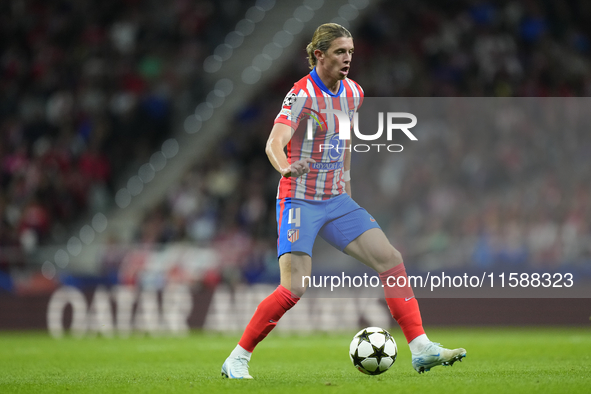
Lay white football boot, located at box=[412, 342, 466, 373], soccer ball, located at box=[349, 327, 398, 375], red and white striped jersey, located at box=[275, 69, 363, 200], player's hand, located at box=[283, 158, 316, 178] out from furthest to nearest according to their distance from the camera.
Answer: soccer ball, located at box=[349, 327, 398, 375]
red and white striped jersey, located at box=[275, 69, 363, 200]
white football boot, located at box=[412, 342, 466, 373]
player's hand, located at box=[283, 158, 316, 178]

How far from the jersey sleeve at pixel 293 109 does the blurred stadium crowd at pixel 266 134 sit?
241 inches

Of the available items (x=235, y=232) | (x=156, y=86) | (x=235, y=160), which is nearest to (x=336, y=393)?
(x=235, y=232)

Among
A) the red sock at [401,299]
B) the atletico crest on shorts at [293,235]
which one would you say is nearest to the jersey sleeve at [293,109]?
the atletico crest on shorts at [293,235]

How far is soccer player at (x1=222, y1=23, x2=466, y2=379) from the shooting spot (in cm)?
539

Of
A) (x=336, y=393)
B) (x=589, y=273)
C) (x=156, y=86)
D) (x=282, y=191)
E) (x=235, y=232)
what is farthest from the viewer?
(x=156, y=86)

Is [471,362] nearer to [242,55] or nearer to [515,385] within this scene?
[515,385]

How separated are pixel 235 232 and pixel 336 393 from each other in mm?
8998

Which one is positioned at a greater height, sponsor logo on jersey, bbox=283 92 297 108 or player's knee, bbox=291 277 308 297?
sponsor logo on jersey, bbox=283 92 297 108

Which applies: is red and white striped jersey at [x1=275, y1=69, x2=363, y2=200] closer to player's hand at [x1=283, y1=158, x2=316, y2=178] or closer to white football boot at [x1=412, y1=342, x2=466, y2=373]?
player's hand at [x1=283, y1=158, x2=316, y2=178]

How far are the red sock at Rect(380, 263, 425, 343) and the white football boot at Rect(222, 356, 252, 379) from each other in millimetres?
1066

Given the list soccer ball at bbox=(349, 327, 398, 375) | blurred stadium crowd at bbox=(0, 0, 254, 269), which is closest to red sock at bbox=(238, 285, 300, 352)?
soccer ball at bbox=(349, 327, 398, 375)

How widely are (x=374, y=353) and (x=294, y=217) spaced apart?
1101 millimetres

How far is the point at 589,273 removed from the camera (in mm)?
10992

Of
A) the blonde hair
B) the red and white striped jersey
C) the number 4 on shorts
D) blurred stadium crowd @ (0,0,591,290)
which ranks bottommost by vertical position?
the number 4 on shorts
